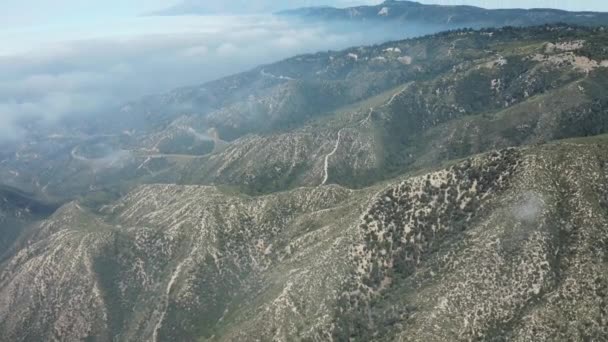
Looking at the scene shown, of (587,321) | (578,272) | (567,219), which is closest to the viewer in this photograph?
(587,321)

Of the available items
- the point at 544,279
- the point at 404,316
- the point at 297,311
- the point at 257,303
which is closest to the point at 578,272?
the point at 544,279

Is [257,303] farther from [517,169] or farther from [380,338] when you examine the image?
[517,169]

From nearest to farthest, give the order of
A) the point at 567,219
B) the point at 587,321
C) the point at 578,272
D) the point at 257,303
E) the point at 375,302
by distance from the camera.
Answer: the point at 587,321 → the point at 578,272 → the point at 567,219 → the point at 375,302 → the point at 257,303

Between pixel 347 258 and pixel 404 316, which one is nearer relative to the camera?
pixel 404 316

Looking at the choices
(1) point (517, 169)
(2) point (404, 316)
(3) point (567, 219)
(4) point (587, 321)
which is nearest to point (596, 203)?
(3) point (567, 219)

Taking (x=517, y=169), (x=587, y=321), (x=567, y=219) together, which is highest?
(x=517, y=169)

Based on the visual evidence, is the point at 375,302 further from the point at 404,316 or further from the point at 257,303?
the point at 257,303

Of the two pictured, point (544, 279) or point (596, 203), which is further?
point (596, 203)

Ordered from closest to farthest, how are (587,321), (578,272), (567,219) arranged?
1. (587,321)
2. (578,272)
3. (567,219)

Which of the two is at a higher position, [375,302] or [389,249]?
[389,249]
